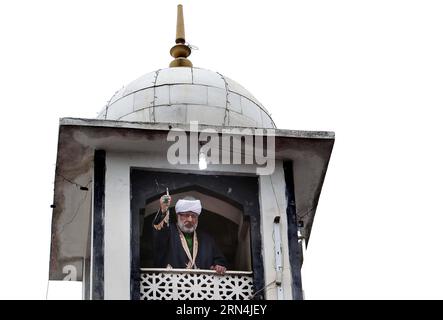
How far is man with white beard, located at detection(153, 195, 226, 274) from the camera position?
972 inches

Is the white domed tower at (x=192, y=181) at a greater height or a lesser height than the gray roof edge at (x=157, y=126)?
lesser

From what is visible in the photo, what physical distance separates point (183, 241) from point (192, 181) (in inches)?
32.1

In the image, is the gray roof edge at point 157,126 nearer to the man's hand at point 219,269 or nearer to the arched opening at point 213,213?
the arched opening at point 213,213

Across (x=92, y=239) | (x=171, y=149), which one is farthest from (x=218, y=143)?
(x=92, y=239)

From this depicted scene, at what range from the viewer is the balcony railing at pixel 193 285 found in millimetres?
23828

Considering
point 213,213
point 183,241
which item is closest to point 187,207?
point 183,241

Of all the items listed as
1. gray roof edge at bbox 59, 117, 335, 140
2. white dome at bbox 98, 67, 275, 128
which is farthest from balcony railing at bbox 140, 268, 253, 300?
white dome at bbox 98, 67, 275, 128

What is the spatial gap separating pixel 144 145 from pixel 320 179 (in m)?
2.61

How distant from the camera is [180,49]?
27484 millimetres

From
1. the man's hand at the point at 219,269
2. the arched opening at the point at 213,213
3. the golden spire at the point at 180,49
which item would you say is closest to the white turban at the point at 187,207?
the arched opening at the point at 213,213

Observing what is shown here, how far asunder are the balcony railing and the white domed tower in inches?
0.5

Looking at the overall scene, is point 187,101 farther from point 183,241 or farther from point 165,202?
point 183,241

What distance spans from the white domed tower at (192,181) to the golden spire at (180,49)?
74 centimetres
